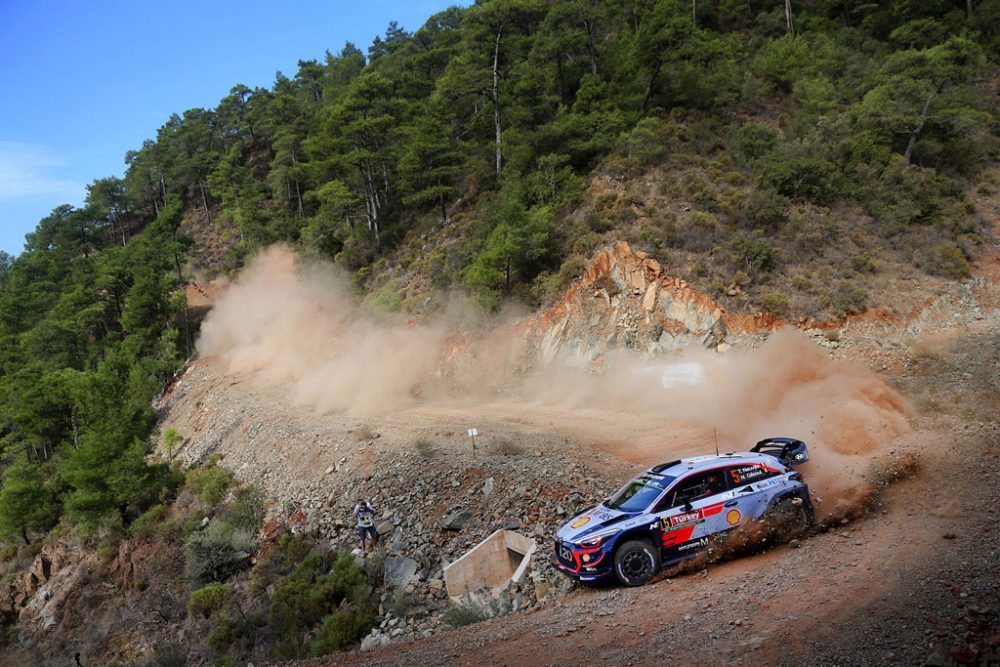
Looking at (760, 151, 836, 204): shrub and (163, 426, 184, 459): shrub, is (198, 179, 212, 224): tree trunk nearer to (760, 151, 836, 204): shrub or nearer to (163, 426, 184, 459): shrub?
(163, 426, 184, 459): shrub

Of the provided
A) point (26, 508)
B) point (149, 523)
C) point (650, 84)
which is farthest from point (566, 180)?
point (26, 508)

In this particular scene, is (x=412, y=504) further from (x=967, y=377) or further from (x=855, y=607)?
(x=967, y=377)

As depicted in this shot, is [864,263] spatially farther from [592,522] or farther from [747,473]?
[592,522]

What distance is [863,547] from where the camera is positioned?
8062 mm

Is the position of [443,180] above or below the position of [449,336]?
above

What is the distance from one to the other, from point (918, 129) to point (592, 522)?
27710 millimetres

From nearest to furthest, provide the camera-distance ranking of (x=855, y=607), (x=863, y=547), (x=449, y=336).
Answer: (x=855, y=607)
(x=863, y=547)
(x=449, y=336)

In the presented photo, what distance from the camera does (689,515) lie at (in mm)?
8758

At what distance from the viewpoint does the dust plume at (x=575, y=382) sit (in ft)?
46.9

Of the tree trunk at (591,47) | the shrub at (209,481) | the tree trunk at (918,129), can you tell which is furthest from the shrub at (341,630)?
the tree trunk at (591,47)

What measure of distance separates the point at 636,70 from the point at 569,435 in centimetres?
2502

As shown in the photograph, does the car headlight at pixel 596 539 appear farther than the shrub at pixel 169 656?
No

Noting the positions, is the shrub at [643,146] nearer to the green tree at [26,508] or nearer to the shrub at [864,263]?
the shrub at [864,263]

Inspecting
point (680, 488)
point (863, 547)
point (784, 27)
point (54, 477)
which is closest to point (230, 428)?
point (54, 477)
